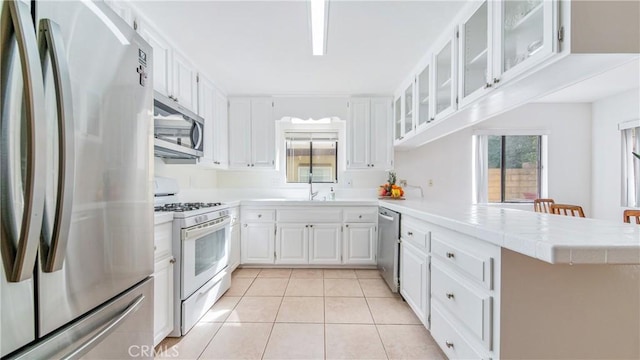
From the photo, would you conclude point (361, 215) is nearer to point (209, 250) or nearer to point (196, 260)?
point (209, 250)

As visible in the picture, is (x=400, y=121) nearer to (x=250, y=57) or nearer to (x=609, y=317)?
(x=250, y=57)

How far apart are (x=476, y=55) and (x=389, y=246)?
5.89 ft

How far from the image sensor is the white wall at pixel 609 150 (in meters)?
3.68

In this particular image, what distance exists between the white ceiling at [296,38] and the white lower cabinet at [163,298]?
5.79 feet

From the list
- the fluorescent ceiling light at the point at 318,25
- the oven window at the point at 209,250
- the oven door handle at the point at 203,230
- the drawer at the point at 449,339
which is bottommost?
the drawer at the point at 449,339

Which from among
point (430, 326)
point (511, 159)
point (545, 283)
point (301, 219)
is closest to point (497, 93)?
point (545, 283)

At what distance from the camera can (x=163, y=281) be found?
172 cm

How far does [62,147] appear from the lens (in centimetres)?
66

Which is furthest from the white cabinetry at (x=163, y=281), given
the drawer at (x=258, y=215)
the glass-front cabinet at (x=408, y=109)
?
the glass-front cabinet at (x=408, y=109)

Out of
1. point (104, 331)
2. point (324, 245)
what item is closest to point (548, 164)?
point (324, 245)

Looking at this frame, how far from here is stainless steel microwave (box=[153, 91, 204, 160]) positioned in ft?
6.47

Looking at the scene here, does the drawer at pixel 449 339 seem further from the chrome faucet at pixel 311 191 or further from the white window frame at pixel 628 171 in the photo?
the white window frame at pixel 628 171

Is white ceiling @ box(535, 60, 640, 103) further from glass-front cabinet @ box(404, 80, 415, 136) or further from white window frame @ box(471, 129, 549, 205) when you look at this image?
glass-front cabinet @ box(404, 80, 415, 136)

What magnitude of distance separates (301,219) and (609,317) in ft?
8.67
